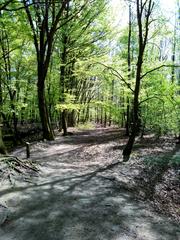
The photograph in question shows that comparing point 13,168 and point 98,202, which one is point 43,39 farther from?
point 98,202

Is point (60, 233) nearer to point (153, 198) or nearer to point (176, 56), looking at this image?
point (153, 198)

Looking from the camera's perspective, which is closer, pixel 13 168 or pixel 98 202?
pixel 98 202

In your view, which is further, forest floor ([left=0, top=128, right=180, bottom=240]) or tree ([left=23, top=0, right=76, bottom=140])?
tree ([left=23, top=0, right=76, bottom=140])

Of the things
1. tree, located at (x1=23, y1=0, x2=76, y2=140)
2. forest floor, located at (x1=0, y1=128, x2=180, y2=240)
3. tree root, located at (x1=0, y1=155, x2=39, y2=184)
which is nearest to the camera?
forest floor, located at (x1=0, y1=128, x2=180, y2=240)

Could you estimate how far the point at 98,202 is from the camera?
6977 mm

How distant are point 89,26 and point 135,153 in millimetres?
11675

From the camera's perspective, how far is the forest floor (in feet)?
17.7

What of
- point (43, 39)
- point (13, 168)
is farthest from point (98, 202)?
point (43, 39)

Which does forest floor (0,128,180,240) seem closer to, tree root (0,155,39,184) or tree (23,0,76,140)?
tree root (0,155,39,184)

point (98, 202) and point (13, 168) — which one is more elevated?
point (13, 168)

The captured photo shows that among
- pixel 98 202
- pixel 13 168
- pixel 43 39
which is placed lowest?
pixel 98 202

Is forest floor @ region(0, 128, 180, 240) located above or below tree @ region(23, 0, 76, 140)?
below

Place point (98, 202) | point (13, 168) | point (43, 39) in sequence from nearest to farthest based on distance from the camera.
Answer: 1. point (98, 202)
2. point (13, 168)
3. point (43, 39)

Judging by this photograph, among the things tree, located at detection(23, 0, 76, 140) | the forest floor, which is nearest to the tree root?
the forest floor
